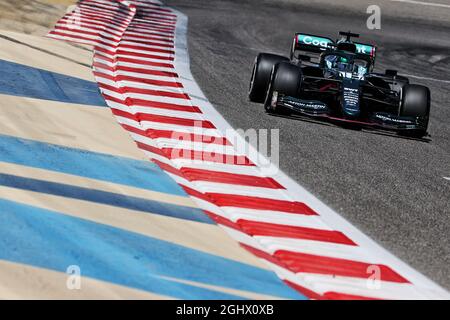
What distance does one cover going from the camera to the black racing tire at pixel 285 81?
13.1m

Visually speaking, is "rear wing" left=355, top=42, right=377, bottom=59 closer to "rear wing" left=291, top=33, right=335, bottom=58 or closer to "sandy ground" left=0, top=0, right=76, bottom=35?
"rear wing" left=291, top=33, right=335, bottom=58

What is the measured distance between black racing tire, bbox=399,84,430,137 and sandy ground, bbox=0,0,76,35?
23.9 ft

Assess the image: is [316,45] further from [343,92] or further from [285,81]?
[285,81]

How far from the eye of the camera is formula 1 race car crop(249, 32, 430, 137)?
42.6ft

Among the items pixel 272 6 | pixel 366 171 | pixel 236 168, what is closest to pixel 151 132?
pixel 236 168

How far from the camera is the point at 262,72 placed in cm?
1406

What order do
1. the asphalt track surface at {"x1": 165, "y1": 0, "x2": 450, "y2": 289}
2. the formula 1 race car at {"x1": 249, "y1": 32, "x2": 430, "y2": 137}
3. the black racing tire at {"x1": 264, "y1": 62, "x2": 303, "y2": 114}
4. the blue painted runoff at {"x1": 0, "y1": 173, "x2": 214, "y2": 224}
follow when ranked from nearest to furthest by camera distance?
1. the blue painted runoff at {"x1": 0, "y1": 173, "x2": 214, "y2": 224}
2. the asphalt track surface at {"x1": 165, "y1": 0, "x2": 450, "y2": 289}
3. the formula 1 race car at {"x1": 249, "y1": 32, "x2": 430, "y2": 137}
4. the black racing tire at {"x1": 264, "y1": 62, "x2": 303, "y2": 114}

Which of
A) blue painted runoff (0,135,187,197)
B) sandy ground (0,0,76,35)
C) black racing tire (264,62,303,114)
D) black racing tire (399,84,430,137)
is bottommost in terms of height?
blue painted runoff (0,135,187,197)

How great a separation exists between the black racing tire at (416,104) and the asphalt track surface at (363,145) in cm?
31

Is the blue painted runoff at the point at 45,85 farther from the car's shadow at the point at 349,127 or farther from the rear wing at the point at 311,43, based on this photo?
the rear wing at the point at 311,43

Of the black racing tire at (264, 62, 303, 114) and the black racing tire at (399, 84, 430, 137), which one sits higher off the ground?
the black racing tire at (264, 62, 303, 114)

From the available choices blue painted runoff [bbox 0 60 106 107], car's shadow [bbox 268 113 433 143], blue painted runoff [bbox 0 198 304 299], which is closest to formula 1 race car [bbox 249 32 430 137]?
car's shadow [bbox 268 113 433 143]

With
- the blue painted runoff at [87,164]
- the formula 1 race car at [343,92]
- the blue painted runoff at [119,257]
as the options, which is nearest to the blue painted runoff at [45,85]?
the blue painted runoff at [87,164]
